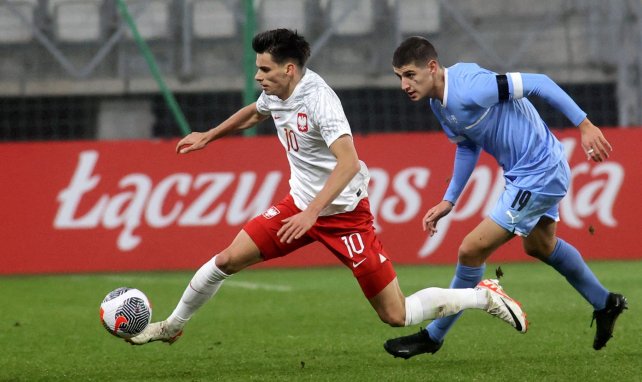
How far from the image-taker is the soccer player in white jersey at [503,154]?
6.48 m

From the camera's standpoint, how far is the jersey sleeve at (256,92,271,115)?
6.56 meters

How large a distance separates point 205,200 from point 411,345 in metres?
6.89

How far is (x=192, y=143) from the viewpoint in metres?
6.80

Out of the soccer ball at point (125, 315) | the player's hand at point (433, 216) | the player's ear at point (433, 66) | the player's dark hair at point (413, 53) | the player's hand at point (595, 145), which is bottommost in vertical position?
the soccer ball at point (125, 315)

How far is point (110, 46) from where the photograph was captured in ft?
53.7

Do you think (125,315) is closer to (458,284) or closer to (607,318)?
(458,284)

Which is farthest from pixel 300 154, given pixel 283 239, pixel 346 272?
pixel 346 272

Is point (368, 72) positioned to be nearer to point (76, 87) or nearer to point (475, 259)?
point (76, 87)

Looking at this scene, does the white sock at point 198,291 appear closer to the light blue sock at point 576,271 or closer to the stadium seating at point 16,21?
the light blue sock at point 576,271

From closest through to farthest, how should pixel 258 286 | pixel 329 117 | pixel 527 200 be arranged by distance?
pixel 329 117 < pixel 527 200 < pixel 258 286

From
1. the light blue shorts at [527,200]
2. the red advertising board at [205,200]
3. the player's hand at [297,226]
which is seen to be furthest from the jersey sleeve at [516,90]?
the red advertising board at [205,200]

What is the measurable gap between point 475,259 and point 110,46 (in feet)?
34.7

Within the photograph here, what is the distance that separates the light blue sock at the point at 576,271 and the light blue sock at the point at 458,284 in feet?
1.58

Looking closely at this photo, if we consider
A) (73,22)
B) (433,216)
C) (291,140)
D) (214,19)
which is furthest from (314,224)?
(73,22)
